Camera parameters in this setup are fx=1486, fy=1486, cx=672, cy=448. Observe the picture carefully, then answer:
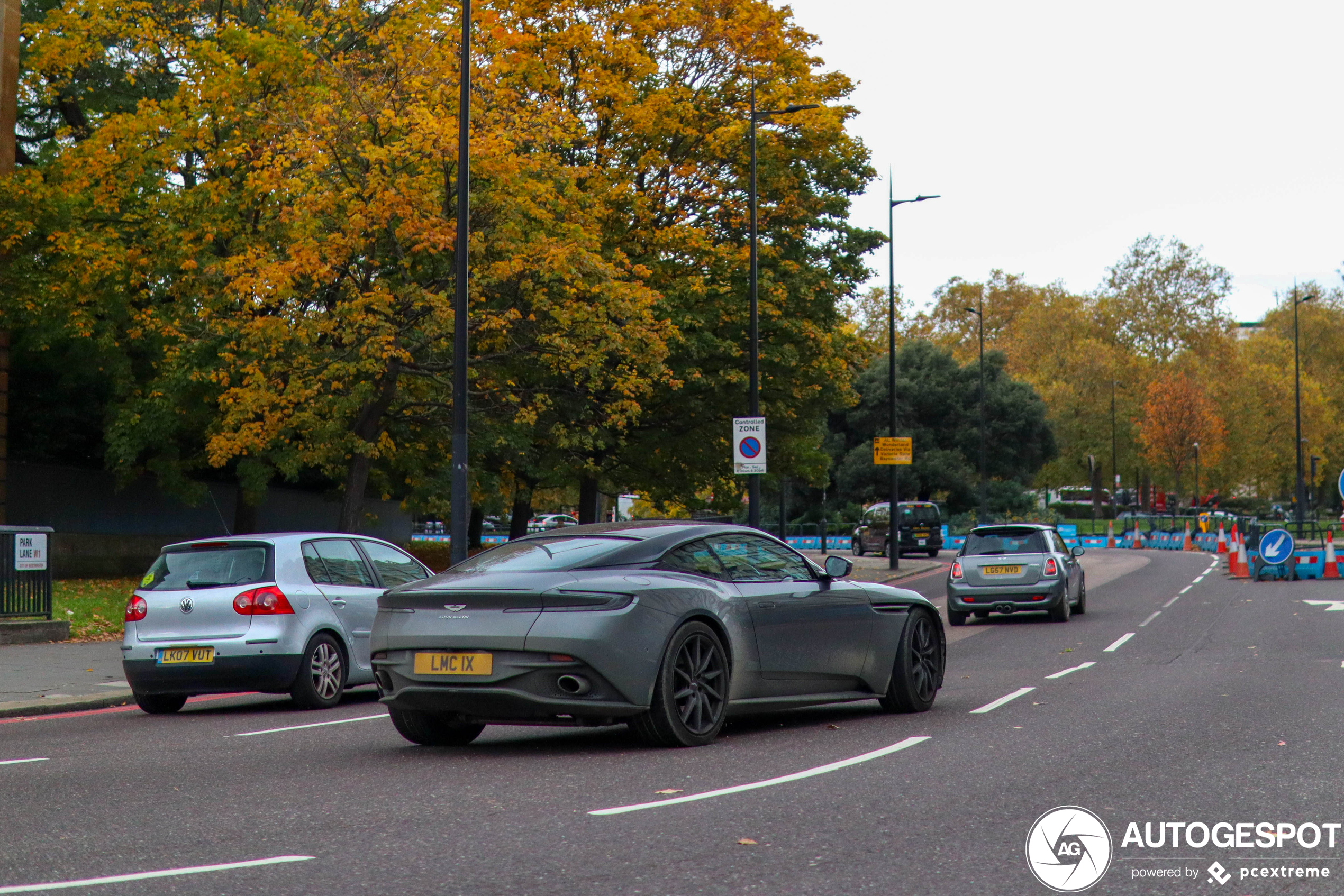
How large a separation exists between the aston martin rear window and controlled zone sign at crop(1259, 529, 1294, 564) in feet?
88.9

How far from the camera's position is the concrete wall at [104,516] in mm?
29766

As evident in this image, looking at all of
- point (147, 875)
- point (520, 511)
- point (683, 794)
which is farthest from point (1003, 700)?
point (520, 511)

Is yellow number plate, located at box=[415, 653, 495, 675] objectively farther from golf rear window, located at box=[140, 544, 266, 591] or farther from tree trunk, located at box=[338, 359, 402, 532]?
tree trunk, located at box=[338, 359, 402, 532]

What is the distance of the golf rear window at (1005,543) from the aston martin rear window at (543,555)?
46.7 ft

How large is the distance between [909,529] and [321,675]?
1487 inches

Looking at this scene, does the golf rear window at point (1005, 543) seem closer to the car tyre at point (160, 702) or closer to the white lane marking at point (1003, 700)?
the white lane marking at point (1003, 700)

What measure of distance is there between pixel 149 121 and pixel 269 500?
47.0ft

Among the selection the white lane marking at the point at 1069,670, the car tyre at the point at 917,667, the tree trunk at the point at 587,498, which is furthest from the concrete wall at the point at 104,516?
the car tyre at the point at 917,667

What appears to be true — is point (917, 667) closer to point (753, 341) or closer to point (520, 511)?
point (753, 341)

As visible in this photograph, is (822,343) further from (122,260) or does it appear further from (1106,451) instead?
(1106,451)

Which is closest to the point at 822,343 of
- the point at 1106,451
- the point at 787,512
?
the point at 787,512

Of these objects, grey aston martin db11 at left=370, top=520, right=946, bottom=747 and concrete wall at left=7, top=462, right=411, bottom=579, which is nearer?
grey aston martin db11 at left=370, top=520, right=946, bottom=747

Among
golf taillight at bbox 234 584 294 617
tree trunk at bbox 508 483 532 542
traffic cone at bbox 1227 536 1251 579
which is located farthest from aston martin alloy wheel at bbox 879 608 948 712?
traffic cone at bbox 1227 536 1251 579

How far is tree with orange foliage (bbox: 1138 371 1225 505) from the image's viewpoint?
270ft
